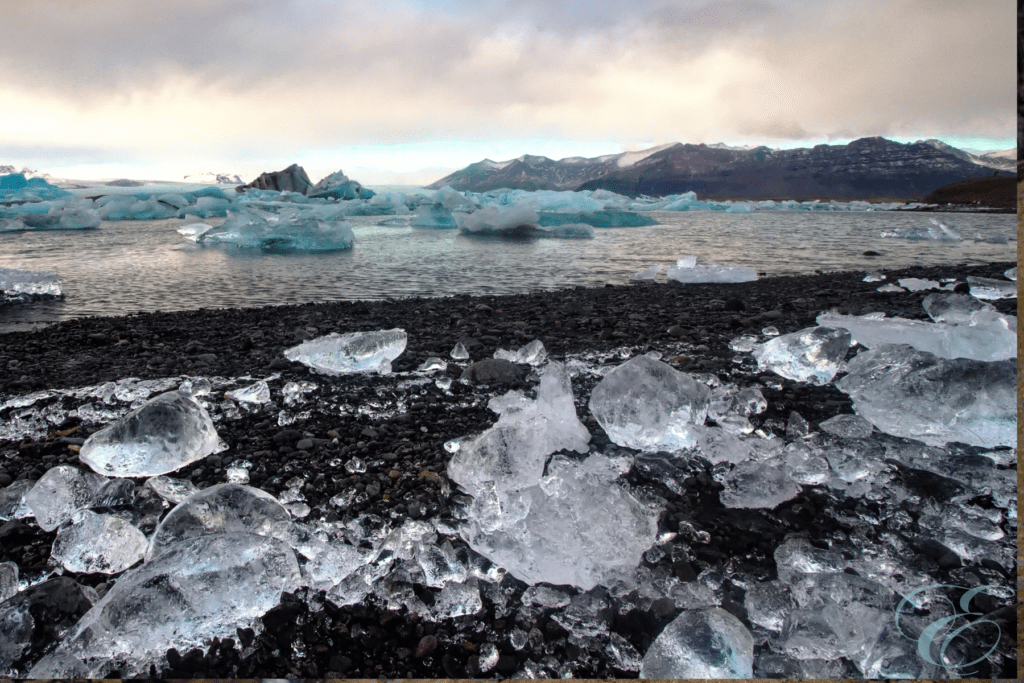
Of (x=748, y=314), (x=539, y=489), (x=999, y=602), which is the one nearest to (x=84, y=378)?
(x=539, y=489)

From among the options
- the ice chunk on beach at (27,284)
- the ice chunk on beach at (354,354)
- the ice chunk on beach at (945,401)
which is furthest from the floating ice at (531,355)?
the ice chunk on beach at (27,284)

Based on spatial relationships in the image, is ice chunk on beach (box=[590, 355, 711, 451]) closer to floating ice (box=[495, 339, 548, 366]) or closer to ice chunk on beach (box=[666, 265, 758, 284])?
floating ice (box=[495, 339, 548, 366])

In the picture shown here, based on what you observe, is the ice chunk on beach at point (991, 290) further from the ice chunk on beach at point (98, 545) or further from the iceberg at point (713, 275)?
the ice chunk on beach at point (98, 545)

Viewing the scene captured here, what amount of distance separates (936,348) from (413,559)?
250 centimetres

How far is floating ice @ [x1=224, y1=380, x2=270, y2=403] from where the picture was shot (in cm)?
241

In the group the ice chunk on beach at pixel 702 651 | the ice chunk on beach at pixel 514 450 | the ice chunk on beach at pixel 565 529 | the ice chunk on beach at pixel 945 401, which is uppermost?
the ice chunk on beach at pixel 945 401

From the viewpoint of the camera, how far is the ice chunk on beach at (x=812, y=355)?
8.11ft

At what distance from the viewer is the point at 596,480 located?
1.56 metres

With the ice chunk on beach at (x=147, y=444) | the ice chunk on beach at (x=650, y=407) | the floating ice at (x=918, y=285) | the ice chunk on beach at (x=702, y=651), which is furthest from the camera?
the floating ice at (x=918, y=285)

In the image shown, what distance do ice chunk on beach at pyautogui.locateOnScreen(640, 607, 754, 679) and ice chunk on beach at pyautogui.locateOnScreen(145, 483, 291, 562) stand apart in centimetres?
99

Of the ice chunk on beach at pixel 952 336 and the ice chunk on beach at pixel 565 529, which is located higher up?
the ice chunk on beach at pixel 952 336

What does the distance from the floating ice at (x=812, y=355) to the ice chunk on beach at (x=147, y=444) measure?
2.48 m

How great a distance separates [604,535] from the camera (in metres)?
1.40

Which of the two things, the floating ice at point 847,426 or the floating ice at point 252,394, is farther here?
the floating ice at point 252,394
